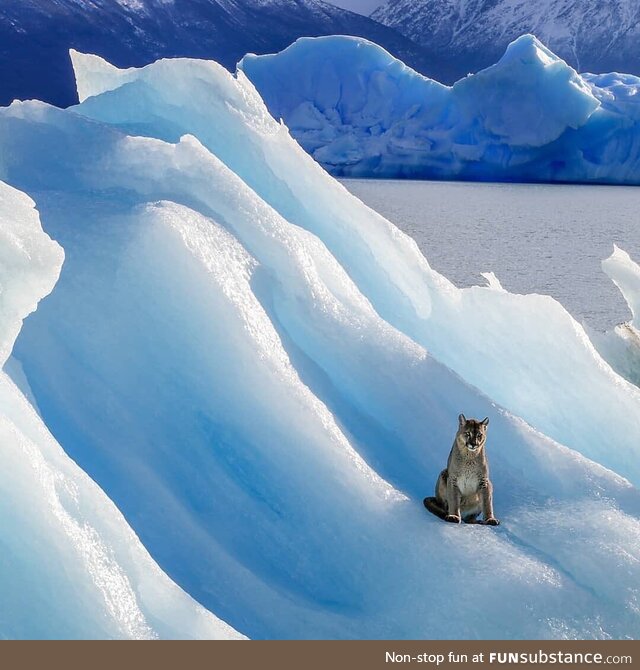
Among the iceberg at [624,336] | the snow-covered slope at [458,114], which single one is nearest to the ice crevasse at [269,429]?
the iceberg at [624,336]

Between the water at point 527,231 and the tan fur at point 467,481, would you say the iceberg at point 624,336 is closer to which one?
the water at point 527,231

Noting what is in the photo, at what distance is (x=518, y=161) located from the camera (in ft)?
125

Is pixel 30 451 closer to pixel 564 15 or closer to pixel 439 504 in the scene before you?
pixel 439 504

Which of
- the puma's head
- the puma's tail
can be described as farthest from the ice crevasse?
the puma's head

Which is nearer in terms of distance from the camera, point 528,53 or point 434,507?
point 434,507

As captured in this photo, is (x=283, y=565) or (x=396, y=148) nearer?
(x=283, y=565)

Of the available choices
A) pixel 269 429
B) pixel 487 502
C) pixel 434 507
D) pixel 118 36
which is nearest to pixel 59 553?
pixel 269 429

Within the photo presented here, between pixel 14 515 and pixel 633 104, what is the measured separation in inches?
1338

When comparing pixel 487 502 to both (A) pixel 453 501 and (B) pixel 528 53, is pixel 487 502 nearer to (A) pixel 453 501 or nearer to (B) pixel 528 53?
(A) pixel 453 501

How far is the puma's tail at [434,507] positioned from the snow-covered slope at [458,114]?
29424mm

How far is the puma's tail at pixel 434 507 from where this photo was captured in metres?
4.07

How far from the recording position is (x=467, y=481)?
13.1ft

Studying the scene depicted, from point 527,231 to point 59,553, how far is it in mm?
25583

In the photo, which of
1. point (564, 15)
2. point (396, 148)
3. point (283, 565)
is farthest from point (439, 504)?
point (564, 15)
